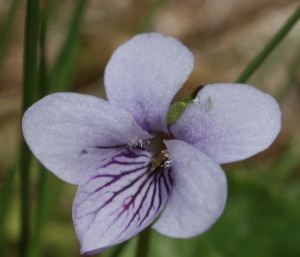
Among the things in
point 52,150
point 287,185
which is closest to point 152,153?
point 52,150

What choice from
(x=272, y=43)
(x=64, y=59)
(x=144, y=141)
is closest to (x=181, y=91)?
(x=64, y=59)

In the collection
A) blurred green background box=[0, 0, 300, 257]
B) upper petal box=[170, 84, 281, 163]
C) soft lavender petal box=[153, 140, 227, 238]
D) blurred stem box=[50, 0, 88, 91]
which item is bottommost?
blurred green background box=[0, 0, 300, 257]

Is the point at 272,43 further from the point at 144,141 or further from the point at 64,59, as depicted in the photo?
the point at 64,59

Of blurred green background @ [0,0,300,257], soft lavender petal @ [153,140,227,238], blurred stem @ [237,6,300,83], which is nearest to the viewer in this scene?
soft lavender petal @ [153,140,227,238]

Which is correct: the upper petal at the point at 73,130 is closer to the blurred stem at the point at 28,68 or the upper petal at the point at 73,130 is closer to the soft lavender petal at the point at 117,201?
the soft lavender petal at the point at 117,201

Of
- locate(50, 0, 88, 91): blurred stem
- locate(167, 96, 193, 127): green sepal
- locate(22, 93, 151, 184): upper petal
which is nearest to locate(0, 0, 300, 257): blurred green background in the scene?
locate(50, 0, 88, 91): blurred stem

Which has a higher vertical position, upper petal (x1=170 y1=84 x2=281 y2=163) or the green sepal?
upper petal (x1=170 y1=84 x2=281 y2=163)

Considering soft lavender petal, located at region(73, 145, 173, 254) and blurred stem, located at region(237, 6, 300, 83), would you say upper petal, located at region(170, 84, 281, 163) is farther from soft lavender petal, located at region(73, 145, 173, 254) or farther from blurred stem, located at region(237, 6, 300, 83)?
blurred stem, located at region(237, 6, 300, 83)

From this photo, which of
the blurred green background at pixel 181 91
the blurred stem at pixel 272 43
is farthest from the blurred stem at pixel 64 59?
the blurred stem at pixel 272 43
